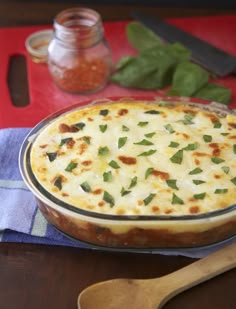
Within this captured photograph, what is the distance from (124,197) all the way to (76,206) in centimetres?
8

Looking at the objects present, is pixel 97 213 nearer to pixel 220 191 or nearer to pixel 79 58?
pixel 220 191

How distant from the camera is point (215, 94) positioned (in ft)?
4.55

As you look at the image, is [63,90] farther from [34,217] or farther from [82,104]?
[34,217]

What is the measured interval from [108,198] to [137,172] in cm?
8

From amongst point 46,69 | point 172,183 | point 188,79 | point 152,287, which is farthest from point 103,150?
point 46,69

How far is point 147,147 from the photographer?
3.60ft

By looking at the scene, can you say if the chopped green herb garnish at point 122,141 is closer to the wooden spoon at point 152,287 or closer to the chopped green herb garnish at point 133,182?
the chopped green herb garnish at point 133,182

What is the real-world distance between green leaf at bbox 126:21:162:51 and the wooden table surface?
741mm

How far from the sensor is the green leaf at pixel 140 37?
1.60 m

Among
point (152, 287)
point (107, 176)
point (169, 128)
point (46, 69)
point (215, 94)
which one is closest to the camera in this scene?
point (152, 287)

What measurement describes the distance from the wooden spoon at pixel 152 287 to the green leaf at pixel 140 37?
764 millimetres

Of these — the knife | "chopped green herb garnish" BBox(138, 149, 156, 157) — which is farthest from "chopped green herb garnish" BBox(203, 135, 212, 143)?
the knife

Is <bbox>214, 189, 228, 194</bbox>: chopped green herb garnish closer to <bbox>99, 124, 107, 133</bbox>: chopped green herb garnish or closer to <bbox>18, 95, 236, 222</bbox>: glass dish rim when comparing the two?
<bbox>18, 95, 236, 222</bbox>: glass dish rim

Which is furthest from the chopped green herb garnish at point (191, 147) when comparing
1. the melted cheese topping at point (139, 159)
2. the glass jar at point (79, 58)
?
the glass jar at point (79, 58)
